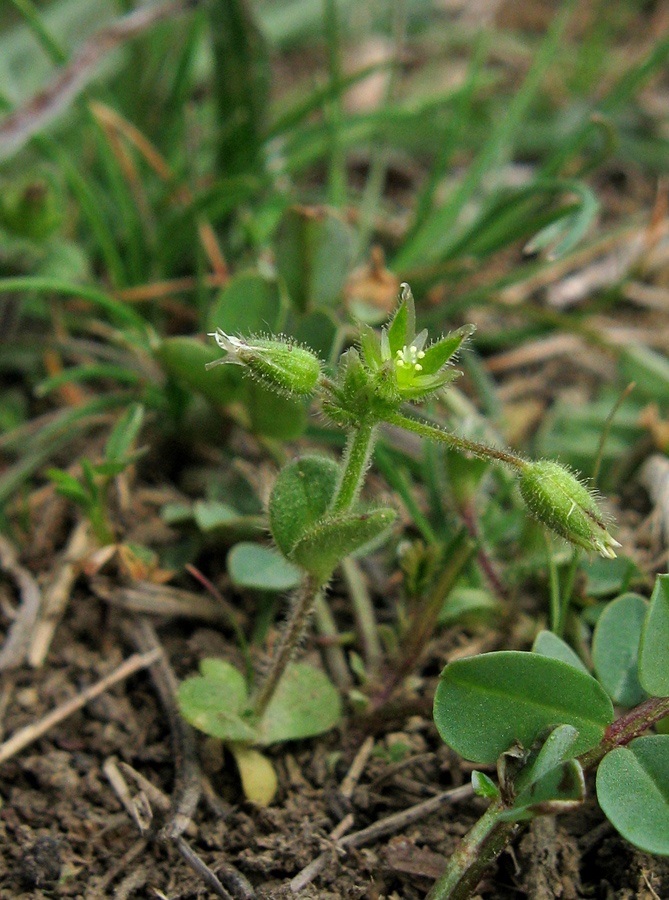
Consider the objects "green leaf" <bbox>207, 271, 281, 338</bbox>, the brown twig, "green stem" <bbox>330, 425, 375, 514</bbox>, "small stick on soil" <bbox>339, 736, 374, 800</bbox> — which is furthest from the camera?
Answer: the brown twig

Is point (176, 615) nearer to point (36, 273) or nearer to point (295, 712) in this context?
point (295, 712)

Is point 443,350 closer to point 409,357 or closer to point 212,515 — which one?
point 409,357

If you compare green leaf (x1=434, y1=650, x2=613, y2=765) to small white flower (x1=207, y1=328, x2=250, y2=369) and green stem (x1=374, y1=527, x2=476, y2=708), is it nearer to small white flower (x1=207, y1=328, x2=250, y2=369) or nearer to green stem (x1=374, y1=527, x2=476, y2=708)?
green stem (x1=374, y1=527, x2=476, y2=708)

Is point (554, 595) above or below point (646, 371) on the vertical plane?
above

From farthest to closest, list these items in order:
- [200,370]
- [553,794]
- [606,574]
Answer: [200,370], [606,574], [553,794]

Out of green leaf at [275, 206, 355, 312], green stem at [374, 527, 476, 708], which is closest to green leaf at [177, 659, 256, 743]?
green stem at [374, 527, 476, 708]

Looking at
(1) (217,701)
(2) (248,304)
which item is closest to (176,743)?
(1) (217,701)

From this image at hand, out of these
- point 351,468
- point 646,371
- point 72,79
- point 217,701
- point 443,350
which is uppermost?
point 72,79
